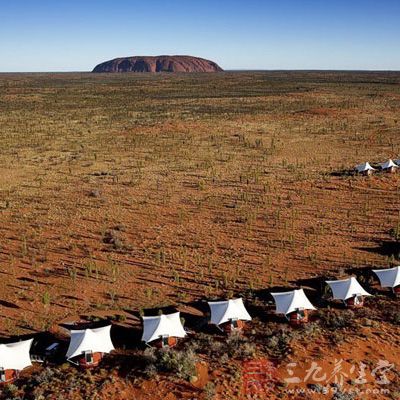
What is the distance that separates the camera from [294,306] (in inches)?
684

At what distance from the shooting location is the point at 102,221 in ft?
90.7

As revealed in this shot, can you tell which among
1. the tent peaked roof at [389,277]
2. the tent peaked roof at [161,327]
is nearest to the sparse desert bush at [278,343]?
the tent peaked roof at [161,327]

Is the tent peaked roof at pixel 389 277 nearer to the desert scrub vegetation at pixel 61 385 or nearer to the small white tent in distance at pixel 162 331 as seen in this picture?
the small white tent in distance at pixel 162 331

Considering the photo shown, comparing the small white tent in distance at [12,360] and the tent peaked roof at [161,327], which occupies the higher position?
the tent peaked roof at [161,327]

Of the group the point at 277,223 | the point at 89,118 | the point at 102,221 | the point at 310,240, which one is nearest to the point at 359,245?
the point at 310,240

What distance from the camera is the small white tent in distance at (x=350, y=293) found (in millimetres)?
18266

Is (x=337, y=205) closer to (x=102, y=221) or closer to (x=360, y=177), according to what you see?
(x=360, y=177)

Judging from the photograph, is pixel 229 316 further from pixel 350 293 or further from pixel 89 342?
pixel 350 293

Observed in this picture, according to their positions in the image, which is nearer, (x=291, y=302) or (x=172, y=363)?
(x=172, y=363)

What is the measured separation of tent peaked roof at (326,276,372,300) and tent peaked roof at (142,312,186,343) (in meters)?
6.73

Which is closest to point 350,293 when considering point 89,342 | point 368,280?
point 368,280

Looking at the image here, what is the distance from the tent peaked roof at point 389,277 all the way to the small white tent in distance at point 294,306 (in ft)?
12.7

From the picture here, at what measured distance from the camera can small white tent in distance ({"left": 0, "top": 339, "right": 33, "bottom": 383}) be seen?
1406 centimetres

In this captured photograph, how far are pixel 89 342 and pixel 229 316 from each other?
5.16 m
